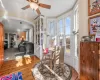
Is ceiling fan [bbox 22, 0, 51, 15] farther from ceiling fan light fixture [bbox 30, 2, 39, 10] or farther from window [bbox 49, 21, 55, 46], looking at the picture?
window [bbox 49, 21, 55, 46]

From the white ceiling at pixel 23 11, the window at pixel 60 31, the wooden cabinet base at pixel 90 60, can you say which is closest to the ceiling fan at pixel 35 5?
the white ceiling at pixel 23 11

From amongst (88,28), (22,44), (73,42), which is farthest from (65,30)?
(22,44)

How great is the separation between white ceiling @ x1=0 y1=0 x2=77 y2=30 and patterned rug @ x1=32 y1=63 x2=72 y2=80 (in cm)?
131

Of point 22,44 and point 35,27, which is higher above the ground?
point 35,27

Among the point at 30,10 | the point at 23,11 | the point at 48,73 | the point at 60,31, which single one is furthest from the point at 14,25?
the point at 48,73

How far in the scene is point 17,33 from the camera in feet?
6.95

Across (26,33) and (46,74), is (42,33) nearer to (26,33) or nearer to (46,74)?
(26,33)

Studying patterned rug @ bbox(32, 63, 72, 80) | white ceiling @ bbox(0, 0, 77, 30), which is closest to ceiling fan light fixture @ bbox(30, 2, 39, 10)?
white ceiling @ bbox(0, 0, 77, 30)

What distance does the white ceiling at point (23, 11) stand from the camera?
1868 mm

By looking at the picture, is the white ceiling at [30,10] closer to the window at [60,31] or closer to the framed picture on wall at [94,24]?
the window at [60,31]

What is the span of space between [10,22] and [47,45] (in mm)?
1155

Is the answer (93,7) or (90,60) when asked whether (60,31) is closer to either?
(93,7)

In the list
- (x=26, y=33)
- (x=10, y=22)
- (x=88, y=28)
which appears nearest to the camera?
(x=88, y=28)

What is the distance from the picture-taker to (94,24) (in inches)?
54.2
